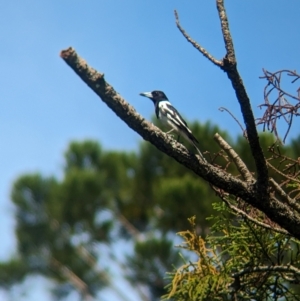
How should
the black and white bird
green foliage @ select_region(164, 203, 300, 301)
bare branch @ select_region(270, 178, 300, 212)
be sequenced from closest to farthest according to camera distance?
bare branch @ select_region(270, 178, 300, 212) → green foliage @ select_region(164, 203, 300, 301) → the black and white bird

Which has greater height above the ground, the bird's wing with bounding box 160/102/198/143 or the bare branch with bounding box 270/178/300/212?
the bird's wing with bounding box 160/102/198/143

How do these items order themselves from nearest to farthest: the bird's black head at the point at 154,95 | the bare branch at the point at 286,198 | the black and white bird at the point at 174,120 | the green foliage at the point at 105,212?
the bare branch at the point at 286,198 → the black and white bird at the point at 174,120 → the bird's black head at the point at 154,95 → the green foliage at the point at 105,212

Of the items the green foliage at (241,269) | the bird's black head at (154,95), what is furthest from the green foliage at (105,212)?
the green foliage at (241,269)

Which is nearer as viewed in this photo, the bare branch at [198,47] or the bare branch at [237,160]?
the bare branch at [198,47]

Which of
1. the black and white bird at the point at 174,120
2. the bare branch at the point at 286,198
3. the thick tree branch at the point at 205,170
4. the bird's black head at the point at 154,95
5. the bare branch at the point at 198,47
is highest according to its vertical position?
the bird's black head at the point at 154,95

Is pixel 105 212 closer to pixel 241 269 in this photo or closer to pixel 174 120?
pixel 174 120

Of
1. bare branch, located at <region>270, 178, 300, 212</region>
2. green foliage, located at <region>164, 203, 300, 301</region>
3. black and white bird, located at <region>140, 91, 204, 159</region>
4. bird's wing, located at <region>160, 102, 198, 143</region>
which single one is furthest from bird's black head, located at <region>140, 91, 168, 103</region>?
bare branch, located at <region>270, 178, 300, 212</region>

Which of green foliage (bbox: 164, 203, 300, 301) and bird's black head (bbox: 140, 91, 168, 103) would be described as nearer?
green foliage (bbox: 164, 203, 300, 301)

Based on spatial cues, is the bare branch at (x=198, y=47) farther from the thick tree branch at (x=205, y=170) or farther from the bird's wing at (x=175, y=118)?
the bird's wing at (x=175, y=118)

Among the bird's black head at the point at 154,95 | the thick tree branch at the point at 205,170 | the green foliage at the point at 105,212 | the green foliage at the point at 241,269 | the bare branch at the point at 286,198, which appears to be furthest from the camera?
the green foliage at the point at 105,212

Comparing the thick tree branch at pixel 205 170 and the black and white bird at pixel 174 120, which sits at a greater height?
the black and white bird at pixel 174 120

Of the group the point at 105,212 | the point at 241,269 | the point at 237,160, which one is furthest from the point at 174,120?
the point at 105,212

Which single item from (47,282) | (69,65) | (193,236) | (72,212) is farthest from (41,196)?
(69,65)

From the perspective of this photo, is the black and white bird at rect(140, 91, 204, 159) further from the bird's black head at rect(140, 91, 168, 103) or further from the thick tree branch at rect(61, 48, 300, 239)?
the thick tree branch at rect(61, 48, 300, 239)
